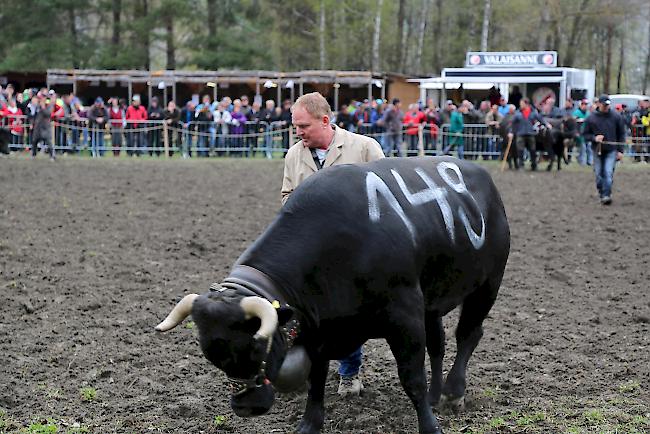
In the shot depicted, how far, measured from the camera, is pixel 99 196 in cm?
1564

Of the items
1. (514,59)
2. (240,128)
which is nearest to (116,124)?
(240,128)

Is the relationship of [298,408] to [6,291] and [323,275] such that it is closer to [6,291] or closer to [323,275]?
[323,275]

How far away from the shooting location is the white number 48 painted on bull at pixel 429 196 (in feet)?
16.3

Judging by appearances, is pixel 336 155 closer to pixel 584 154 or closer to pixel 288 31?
pixel 584 154

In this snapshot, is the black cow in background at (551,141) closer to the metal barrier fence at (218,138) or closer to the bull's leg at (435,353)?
the metal barrier fence at (218,138)

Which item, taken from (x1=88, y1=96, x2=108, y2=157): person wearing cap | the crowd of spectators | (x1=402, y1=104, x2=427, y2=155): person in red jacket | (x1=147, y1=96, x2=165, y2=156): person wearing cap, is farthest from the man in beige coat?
(x1=88, y1=96, x2=108, y2=157): person wearing cap

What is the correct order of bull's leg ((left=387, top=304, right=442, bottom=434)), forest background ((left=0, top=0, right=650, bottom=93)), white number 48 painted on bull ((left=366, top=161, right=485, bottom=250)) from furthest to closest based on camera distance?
forest background ((left=0, top=0, right=650, bottom=93))
white number 48 painted on bull ((left=366, top=161, right=485, bottom=250))
bull's leg ((left=387, top=304, right=442, bottom=434))

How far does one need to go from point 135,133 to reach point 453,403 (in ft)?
72.6

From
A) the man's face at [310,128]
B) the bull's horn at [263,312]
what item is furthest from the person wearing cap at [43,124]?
the bull's horn at [263,312]

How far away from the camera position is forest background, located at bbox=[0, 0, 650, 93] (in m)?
44.0

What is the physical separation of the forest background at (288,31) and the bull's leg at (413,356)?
39715 mm

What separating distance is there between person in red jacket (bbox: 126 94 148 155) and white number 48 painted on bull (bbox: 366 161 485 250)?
2160cm

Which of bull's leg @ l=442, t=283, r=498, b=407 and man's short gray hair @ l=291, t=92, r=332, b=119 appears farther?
bull's leg @ l=442, t=283, r=498, b=407

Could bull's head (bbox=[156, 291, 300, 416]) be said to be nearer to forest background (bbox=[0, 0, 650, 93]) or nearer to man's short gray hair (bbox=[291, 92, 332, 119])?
man's short gray hair (bbox=[291, 92, 332, 119])
